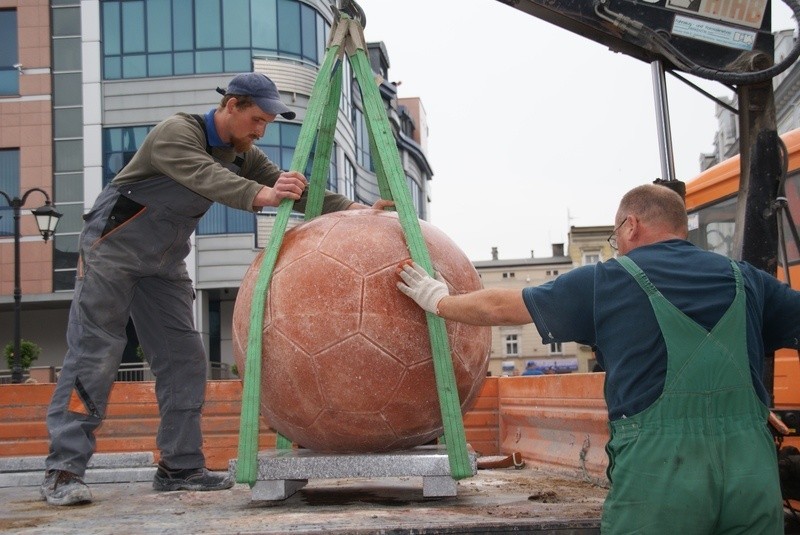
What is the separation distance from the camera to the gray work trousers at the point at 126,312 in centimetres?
427

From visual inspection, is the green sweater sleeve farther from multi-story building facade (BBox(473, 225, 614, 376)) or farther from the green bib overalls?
multi-story building facade (BBox(473, 225, 614, 376))

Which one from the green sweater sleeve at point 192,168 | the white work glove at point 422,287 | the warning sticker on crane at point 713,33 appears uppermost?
the warning sticker on crane at point 713,33

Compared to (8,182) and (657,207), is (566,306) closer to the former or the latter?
(657,207)

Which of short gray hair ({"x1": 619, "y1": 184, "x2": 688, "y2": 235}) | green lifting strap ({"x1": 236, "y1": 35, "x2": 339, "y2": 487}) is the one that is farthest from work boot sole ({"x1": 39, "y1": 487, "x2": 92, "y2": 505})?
short gray hair ({"x1": 619, "y1": 184, "x2": 688, "y2": 235})

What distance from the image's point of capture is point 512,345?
6738cm

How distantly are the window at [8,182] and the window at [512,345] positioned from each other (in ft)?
157

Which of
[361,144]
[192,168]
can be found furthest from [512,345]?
[192,168]

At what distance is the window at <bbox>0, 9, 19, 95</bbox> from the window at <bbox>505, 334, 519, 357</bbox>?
48262 mm

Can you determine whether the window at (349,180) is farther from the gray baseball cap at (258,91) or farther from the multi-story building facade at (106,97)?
the gray baseball cap at (258,91)

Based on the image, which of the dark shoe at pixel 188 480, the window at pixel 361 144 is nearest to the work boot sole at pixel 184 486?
the dark shoe at pixel 188 480

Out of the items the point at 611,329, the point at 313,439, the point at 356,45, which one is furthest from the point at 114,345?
the point at 611,329

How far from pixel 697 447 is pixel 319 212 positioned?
7.31 feet

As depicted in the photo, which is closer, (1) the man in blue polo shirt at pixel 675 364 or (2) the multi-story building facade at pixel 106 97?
(1) the man in blue polo shirt at pixel 675 364

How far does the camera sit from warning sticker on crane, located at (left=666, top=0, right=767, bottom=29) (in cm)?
A: 408
